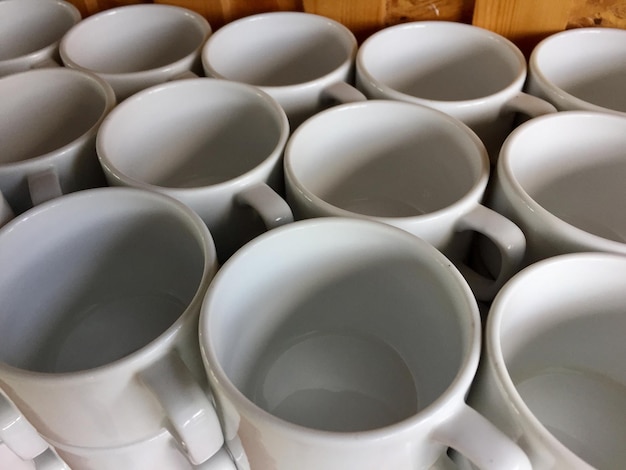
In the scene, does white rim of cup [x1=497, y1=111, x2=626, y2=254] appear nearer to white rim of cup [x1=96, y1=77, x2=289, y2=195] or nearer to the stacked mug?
the stacked mug

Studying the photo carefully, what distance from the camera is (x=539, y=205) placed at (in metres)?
0.49

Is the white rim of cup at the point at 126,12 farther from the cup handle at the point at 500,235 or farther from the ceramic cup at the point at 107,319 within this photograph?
the cup handle at the point at 500,235

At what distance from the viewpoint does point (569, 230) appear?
0.43 metres

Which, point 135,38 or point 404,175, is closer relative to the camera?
point 404,175

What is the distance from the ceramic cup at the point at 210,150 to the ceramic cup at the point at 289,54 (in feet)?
0.11

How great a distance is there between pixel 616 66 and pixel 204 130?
0.47m

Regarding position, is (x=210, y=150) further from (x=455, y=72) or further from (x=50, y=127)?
(x=455, y=72)

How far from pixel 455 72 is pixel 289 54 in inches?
8.3

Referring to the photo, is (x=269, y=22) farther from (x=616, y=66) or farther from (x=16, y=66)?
(x=616, y=66)

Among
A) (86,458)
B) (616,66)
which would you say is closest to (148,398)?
(86,458)

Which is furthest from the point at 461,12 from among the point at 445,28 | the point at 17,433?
the point at 17,433

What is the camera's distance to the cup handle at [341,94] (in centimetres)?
59

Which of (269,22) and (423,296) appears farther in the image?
(269,22)

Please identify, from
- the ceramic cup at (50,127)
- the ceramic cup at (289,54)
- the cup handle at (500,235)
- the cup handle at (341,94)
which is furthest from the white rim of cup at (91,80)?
the cup handle at (500,235)
